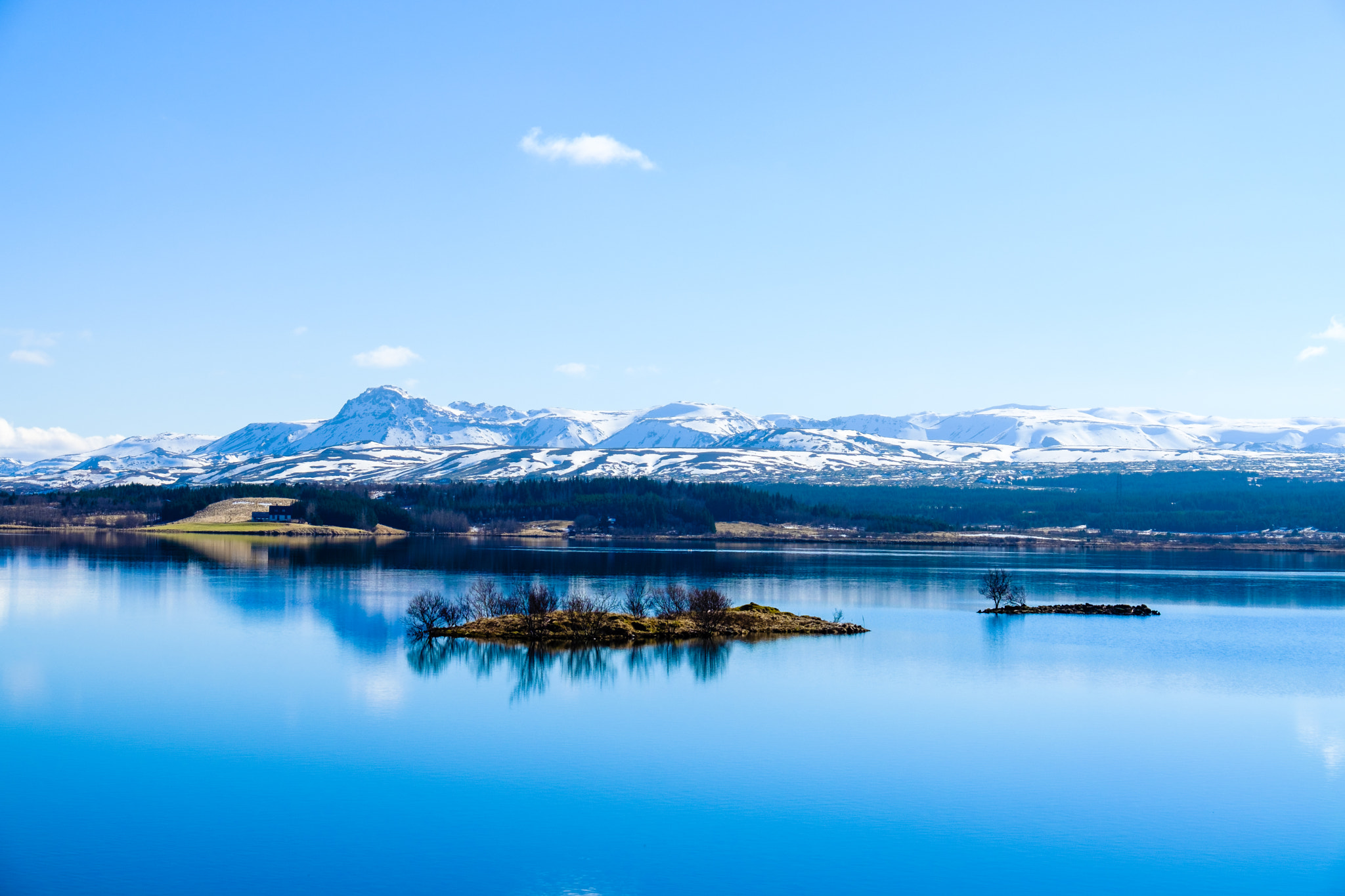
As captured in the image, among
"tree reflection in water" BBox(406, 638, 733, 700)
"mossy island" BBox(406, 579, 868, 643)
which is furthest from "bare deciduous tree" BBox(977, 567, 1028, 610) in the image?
"tree reflection in water" BBox(406, 638, 733, 700)

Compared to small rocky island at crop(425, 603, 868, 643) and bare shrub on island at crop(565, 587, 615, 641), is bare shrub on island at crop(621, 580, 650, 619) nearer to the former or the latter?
small rocky island at crop(425, 603, 868, 643)

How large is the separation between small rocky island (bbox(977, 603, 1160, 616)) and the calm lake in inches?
250

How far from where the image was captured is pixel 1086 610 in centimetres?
6556

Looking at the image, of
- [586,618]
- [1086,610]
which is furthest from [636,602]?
[1086,610]

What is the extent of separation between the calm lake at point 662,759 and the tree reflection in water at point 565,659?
9.3 inches

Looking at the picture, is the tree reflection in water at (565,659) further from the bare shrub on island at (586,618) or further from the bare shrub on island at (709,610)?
the bare shrub on island at (709,610)

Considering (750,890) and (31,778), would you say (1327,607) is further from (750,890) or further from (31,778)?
(31,778)

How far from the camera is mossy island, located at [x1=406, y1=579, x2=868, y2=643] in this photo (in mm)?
48531

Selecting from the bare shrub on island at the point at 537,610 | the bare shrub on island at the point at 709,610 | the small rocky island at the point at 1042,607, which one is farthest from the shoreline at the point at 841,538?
the bare shrub on island at the point at 709,610

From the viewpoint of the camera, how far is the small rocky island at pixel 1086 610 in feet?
211

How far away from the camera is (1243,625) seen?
60.3 meters

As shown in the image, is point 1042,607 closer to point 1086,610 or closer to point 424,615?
point 1086,610

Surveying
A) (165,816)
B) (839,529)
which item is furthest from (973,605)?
(839,529)

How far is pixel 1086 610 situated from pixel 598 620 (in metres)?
32.0
